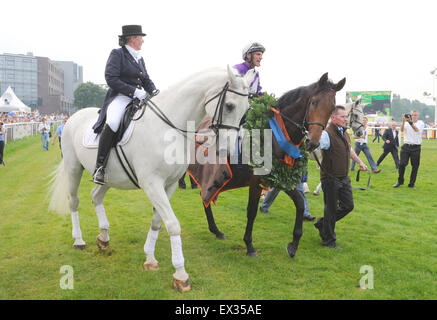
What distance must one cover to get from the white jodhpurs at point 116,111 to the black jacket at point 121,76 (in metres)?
0.14

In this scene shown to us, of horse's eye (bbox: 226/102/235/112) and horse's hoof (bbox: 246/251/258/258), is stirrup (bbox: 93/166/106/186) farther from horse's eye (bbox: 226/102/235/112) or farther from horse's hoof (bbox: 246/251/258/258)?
horse's hoof (bbox: 246/251/258/258)

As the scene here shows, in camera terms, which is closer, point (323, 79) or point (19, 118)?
point (323, 79)

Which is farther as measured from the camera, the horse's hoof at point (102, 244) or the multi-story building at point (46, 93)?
the multi-story building at point (46, 93)

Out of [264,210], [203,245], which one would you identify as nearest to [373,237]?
[264,210]

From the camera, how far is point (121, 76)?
15.4ft

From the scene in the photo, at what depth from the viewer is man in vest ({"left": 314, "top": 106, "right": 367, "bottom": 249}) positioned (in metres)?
5.70

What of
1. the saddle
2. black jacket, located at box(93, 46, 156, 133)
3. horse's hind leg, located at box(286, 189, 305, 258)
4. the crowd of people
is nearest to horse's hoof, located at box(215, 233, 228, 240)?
horse's hind leg, located at box(286, 189, 305, 258)

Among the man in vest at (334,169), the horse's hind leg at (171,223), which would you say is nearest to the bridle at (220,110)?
the horse's hind leg at (171,223)

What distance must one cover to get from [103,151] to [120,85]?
880mm

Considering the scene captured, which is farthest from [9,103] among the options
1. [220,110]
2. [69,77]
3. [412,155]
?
[69,77]

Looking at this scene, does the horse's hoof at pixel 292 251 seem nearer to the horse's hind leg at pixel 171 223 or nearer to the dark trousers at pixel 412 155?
the horse's hind leg at pixel 171 223

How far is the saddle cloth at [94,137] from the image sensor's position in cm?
436

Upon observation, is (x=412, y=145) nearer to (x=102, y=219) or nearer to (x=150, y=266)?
(x=150, y=266)
